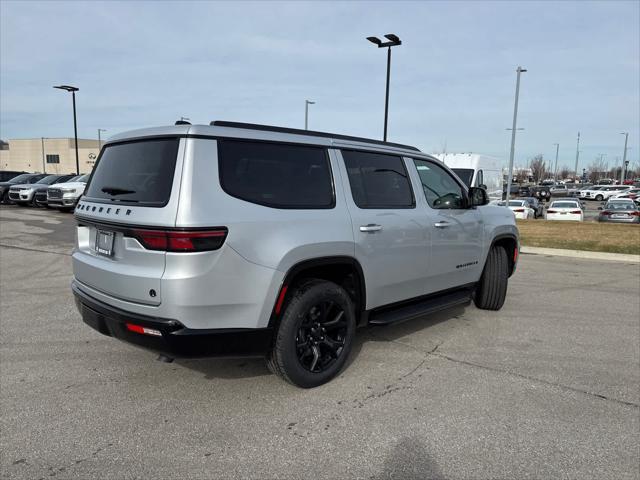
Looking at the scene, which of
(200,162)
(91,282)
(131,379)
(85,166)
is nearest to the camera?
(200,162)

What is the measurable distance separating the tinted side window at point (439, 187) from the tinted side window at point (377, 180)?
0.30m

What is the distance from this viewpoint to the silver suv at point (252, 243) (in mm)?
2998

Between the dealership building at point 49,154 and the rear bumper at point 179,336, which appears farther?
the dealership building at point 49,154

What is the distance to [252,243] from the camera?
3.15 m

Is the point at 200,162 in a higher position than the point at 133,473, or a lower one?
higher

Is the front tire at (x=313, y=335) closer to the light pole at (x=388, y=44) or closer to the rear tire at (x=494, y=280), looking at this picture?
the rear tire at (x=494, y=280)

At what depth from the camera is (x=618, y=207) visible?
20547mm

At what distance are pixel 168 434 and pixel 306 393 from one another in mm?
1068

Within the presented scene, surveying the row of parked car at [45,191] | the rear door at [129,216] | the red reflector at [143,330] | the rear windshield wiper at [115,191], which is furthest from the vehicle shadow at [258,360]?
the row of parked car at [45,191]

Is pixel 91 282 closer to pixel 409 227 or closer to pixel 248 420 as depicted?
pixel 248 420

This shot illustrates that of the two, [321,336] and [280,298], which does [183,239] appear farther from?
[321,336]

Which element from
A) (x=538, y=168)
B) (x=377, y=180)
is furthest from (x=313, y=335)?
(x=538, y=168)

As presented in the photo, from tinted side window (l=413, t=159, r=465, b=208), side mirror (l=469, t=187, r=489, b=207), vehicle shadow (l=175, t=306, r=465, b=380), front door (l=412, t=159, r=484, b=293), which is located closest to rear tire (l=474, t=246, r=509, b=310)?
front door (l=412, t=159, r=484, b=293)

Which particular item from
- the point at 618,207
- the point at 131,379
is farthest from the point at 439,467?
the point at 618,207
